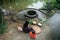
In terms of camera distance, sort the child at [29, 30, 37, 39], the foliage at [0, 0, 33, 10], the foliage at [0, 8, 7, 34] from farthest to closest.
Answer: the foliage at [0, 0, 33, 10]
the foliage at [0, 8, 7, 34]
the child at [29, 30, 37, 39]

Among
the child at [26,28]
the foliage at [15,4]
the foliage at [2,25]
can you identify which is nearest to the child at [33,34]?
the child at [26,28]

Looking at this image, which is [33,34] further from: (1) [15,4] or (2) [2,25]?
(1) [15,4]

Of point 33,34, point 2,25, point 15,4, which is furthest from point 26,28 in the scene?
point 15,4

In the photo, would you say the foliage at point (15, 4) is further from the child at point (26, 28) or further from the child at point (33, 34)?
the child at point (33, 34)

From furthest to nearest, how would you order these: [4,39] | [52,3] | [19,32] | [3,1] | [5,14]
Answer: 1. [52,3]
2. [5,14]
3. [3,1]
4. [19,32]
5. [4,39]

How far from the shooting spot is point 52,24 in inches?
259

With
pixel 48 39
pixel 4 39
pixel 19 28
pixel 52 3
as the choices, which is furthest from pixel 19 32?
pixel 52 3

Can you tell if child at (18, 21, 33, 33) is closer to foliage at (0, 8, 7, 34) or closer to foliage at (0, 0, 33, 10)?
foliage at (0, 8, 7, 34)

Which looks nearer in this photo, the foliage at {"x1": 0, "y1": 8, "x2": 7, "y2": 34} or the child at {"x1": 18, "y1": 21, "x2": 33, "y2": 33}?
the foliage at {"x1": 0, "y1": 8, "x2": 7, "y2": 34}

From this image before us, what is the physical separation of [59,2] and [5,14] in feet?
8.51

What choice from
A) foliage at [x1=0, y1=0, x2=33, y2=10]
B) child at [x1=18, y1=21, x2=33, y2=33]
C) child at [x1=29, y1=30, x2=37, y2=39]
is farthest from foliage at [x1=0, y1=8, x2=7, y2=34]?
child at [x1=29, y1=30, x2=37, y2=39]

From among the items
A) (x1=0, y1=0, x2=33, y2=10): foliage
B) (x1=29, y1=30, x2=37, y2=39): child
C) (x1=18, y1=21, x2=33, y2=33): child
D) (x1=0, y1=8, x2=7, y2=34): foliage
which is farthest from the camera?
(x1=0, y1=0, x2=33, y2=10): foliage

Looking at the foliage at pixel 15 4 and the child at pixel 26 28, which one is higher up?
the foliage at pixel 15 4

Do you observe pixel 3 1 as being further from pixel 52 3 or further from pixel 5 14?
pixel 52 3
